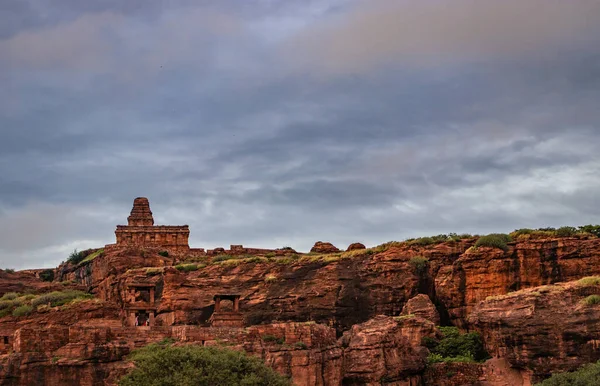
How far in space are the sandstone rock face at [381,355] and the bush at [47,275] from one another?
138 feet

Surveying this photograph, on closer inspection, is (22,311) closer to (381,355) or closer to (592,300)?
(381,355)

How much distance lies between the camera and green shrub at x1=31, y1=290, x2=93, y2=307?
255 ft

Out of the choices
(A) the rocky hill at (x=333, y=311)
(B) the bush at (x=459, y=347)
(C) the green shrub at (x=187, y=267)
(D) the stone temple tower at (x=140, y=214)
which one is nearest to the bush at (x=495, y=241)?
(A) the rocky hill at (x=333, y=311)

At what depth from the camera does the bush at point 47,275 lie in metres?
106

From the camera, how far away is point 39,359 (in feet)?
191

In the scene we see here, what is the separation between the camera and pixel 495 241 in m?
78.7

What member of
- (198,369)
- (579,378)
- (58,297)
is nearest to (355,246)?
(58,297)

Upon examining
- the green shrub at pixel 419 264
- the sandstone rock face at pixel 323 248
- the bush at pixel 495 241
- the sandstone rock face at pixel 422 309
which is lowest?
the sandstone rock face at pixel 422 309

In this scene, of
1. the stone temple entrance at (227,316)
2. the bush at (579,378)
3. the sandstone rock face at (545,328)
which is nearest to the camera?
the bush at (579,378)

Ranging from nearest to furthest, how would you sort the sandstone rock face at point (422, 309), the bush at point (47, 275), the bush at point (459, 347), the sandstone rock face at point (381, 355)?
the sandstone rock face at point (381, 355), the bush at point (459, 347), the sandstone rock face at point (422, 309), the bush at point (47, 275)

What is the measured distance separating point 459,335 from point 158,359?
1032 inches

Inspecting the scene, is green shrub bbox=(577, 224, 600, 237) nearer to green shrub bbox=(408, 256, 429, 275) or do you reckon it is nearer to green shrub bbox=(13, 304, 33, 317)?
green shrub bbox=(408, 256, 429, 275)

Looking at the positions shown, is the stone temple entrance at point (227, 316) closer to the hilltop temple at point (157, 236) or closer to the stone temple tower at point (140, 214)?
the hilltop temple at point (157, 236)

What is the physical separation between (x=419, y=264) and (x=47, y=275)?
1559 inches
